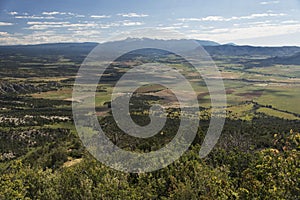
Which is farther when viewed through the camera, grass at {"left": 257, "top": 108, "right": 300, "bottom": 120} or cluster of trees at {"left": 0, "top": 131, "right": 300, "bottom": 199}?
grass at {"left": 257, "top": 108, "right": 300, "bottom": 120}

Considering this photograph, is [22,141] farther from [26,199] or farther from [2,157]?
[26,199]

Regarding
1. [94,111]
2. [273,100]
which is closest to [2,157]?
[94,111]

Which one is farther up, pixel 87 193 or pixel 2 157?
pixel 87 193

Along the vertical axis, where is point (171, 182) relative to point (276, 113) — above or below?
above

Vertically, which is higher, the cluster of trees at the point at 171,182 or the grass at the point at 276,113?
the cluster of trees at the point at 171,182

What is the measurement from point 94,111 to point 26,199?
3685 inches

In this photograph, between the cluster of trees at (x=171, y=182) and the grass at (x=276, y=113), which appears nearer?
the cluster of trees at (x=171, y=182)

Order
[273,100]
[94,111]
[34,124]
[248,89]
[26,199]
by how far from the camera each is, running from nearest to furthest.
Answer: [26,199], [34,124], [94,111], [273,100], [248,89]

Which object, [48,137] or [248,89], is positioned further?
[248,89]

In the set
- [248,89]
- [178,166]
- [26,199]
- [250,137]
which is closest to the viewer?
[26,199]

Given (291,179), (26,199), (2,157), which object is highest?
(291,179)

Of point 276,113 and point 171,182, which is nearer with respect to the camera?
point 171,182

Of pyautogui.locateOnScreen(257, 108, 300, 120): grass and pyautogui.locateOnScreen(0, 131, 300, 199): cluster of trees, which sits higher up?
pyautogui.locateOnScreen(0, 131, 300, 199): cluster of trees

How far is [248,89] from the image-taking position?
561ft
